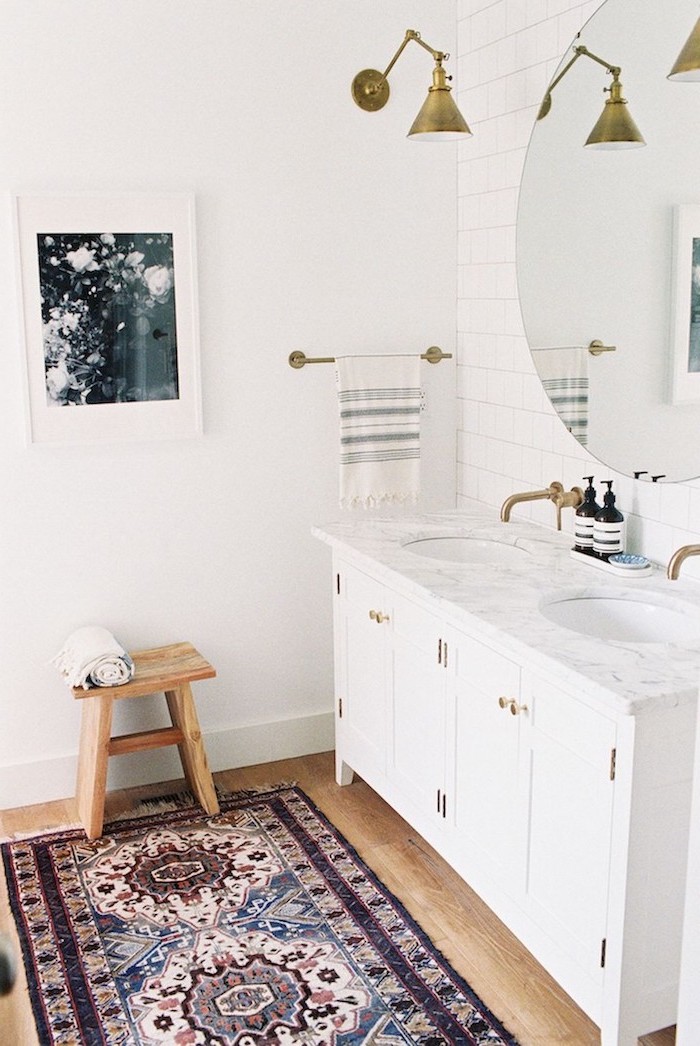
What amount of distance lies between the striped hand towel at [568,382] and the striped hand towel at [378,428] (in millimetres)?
572

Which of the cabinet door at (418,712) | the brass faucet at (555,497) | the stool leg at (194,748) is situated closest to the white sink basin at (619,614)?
the cabinet door at (418,712)

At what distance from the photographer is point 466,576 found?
277cm

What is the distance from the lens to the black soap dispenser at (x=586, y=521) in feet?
9.45

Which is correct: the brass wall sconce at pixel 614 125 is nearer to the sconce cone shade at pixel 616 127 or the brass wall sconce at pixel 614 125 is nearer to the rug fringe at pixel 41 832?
the sconce cone shade at pixel 616 127

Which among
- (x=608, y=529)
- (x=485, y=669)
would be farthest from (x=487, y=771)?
(x=608, y=529)

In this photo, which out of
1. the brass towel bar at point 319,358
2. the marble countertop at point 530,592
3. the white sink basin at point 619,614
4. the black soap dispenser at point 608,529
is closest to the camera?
the marble countertop at point 530,592

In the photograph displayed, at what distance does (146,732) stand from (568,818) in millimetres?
1594

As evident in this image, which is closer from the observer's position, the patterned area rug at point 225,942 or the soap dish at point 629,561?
the patterned area rug at point 225,942

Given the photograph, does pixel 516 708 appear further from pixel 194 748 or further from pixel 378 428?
pixel 378 428

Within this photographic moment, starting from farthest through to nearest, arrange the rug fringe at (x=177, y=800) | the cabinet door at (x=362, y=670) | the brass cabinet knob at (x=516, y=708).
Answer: the rug fringe at (x=177, y=800) → the cabinet door at (x=362, y=670) → the brass cabinet knob at (x=516, y=708)

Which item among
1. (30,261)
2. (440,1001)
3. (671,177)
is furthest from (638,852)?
(30,261)

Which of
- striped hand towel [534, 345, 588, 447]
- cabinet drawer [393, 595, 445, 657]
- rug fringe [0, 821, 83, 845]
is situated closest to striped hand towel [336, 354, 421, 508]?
striped hand towel [534, 345, 588, 447]

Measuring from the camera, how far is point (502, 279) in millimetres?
3443

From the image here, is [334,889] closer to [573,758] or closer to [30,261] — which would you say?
[573,758]
